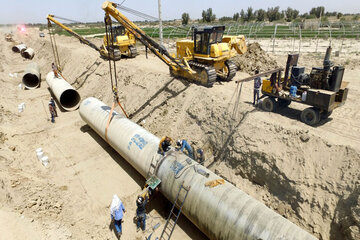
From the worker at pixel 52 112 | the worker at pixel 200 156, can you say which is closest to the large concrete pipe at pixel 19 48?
the worker at pixel 52 112

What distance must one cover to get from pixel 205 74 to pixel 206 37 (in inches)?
89.6

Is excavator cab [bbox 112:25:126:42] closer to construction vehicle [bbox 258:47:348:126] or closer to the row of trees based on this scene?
construction vehicle [bbox 258:47:348:126]

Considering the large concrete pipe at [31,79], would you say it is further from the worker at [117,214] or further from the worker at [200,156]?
the worker at [117,214]

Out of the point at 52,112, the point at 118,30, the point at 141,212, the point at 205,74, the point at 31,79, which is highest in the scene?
the point at 118,30

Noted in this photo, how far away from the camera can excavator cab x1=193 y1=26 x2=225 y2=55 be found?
13627mm

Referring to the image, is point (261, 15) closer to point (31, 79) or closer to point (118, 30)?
point (118, 30)

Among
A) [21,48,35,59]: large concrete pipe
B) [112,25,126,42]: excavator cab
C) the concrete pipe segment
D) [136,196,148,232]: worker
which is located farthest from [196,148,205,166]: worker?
[21,48,35,59]: large concrete pipe

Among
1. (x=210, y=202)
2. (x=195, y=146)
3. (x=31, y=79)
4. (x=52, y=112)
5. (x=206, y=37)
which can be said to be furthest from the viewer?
(x=31, y=79)

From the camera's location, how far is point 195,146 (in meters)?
11.5

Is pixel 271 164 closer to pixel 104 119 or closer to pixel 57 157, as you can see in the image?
pixel 104 119

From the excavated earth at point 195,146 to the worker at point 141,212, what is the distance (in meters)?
0.25

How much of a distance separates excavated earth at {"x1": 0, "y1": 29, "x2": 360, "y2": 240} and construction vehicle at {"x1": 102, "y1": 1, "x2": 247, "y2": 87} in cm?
85

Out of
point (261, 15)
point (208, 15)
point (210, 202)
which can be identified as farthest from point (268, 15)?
point (210, 202)

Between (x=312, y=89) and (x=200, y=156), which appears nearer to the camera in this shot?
(x=312, y=89)
